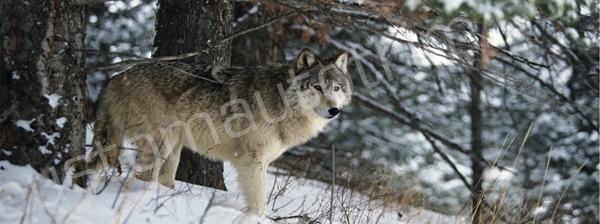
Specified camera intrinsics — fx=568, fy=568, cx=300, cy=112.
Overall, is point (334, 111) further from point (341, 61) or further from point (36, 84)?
point (36, 84)

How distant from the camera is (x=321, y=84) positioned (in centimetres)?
535

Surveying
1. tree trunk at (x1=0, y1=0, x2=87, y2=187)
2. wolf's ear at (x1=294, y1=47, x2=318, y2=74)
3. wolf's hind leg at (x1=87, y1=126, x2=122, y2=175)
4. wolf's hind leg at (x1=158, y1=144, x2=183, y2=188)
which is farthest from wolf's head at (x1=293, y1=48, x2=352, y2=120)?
tree trunk at (x1=0, y1=0, x2=87, y2=187)

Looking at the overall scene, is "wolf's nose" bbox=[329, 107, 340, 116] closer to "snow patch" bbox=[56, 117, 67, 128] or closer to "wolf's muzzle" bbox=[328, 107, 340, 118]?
"wolf's muzzle" bbox=[328, 107, 340, 118]

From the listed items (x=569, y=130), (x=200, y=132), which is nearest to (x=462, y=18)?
(x=200, y=132)

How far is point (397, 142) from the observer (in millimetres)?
13398

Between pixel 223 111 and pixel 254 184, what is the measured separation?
849 millimetres

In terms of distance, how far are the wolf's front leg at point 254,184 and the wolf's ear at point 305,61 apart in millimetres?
1003

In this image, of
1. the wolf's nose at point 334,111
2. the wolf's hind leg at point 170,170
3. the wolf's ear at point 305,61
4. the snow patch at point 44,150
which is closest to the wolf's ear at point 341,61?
the wolf's ear at point 305,61

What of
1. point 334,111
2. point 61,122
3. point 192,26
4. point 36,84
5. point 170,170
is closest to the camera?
point 36,84

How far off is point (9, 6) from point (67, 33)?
15.9 inches

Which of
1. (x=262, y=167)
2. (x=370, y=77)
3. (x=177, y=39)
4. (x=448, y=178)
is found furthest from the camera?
(x=448, y=178)

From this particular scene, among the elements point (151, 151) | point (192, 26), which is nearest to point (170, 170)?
point (151, 151)

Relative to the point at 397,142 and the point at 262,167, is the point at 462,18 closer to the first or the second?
the point at 262,167

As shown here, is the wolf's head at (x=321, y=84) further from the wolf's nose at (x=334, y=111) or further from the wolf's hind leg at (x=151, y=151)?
the wolf's hind leg at (x=151, y=151)
